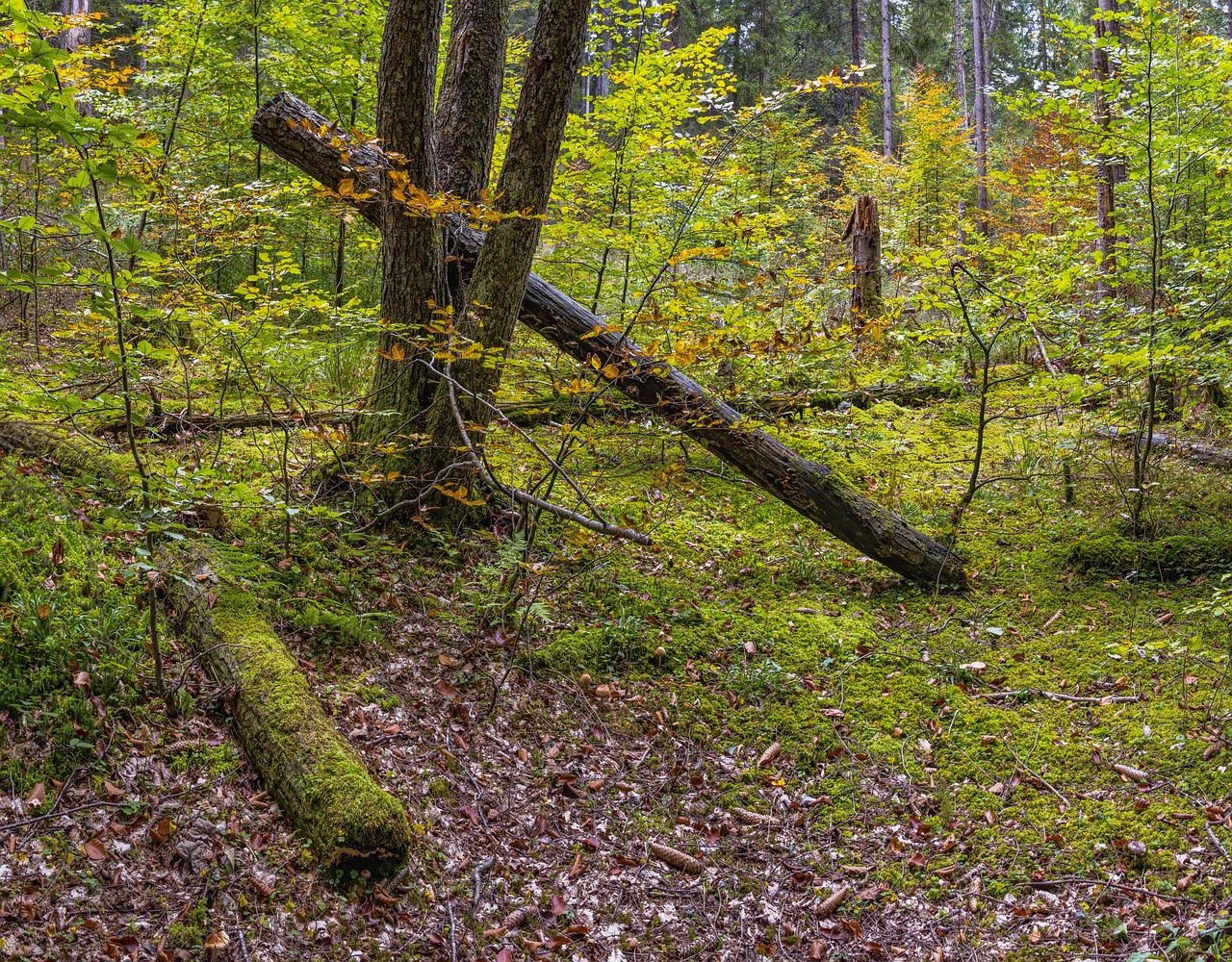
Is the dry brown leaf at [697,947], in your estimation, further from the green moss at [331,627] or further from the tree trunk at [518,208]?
the tree trunk at [518,208]

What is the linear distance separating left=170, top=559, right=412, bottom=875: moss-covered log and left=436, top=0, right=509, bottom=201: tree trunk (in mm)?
3314

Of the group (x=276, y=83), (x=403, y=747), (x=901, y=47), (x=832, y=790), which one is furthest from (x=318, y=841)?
(x=901, y=47)

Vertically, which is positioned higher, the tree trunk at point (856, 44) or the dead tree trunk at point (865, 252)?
the tree trunk at point (856, 44)

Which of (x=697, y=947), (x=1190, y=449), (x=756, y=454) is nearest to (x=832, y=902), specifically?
(x=697, y=947)

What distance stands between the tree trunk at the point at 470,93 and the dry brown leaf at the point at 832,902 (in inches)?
188

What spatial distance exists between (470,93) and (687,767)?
477 centimetres

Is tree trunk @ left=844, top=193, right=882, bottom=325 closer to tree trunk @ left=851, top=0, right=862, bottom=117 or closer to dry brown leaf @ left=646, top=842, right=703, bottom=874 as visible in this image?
dry brown leaf @ left=646, top=842, right=703, bottom=874

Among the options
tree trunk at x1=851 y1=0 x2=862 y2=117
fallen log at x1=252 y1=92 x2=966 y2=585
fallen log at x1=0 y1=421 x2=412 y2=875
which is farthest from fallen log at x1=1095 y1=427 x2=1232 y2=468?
tree trunk at x1=851 y1=0 x2=862 y2=117

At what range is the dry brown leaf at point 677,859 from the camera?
349 cm

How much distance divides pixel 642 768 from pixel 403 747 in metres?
1.31

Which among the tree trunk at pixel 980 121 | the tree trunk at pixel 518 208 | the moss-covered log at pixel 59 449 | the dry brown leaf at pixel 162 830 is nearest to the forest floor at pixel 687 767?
the dry brown leaf at pixel 162 830

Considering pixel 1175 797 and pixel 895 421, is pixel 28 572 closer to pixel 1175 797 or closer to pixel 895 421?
pixel 1175 797

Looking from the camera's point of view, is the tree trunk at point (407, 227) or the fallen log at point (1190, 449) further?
the fallen log at point (1190, 449)

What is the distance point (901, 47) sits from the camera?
25.1m
